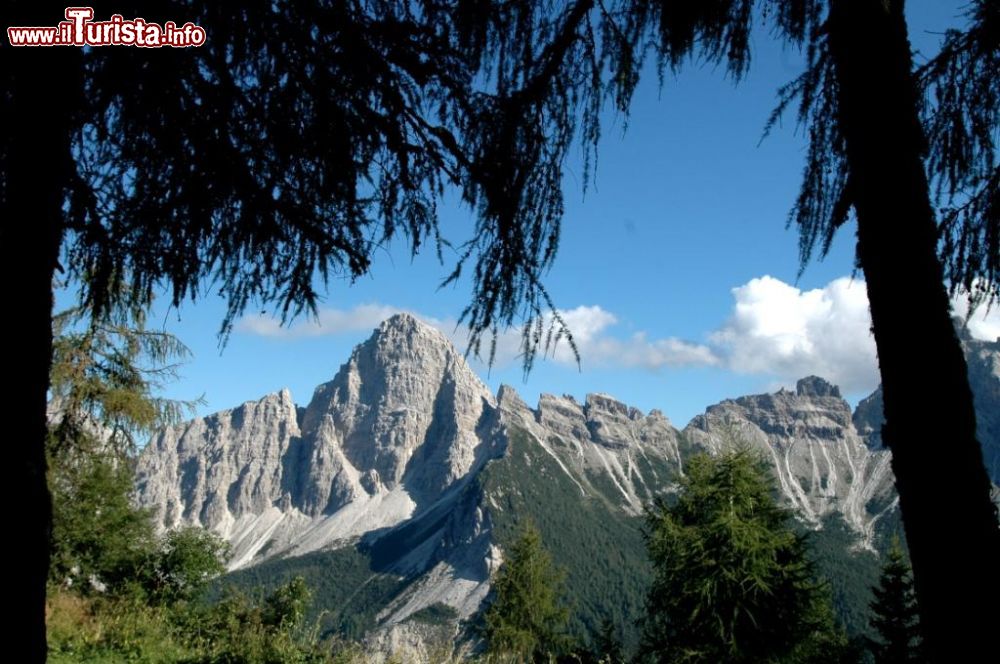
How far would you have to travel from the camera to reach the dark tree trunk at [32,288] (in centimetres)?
216

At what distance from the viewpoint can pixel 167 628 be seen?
895cm

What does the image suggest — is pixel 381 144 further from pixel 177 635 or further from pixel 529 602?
pixel 529 602

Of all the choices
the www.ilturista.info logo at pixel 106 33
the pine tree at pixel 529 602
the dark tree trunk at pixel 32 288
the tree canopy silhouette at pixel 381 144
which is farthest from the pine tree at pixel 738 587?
the pine tree at pixel 529 602

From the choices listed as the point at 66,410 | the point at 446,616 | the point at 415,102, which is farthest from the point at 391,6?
the point at 446,616

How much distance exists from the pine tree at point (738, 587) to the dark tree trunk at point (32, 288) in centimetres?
1428

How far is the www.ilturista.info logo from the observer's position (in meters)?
2.57

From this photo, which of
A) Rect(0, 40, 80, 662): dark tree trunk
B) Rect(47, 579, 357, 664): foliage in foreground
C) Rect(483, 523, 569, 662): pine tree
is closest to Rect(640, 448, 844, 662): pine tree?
Rect(47, 579, 357, 664): foliage in foreground

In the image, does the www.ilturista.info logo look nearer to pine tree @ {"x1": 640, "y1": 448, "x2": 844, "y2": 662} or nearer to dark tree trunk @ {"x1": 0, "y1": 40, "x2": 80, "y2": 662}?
dark tree trunk @ {"x1": 0, "y1": 40, "x2": 80, "y2": 662}

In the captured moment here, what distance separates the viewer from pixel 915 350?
225 cm

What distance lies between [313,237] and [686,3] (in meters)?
2.36

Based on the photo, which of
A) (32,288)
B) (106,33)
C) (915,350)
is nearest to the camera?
(915,350)

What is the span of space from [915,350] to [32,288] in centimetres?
306

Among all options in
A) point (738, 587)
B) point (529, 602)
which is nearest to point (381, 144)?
point (738, 587)

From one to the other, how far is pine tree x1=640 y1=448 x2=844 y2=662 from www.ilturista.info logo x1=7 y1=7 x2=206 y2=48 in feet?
47.3
